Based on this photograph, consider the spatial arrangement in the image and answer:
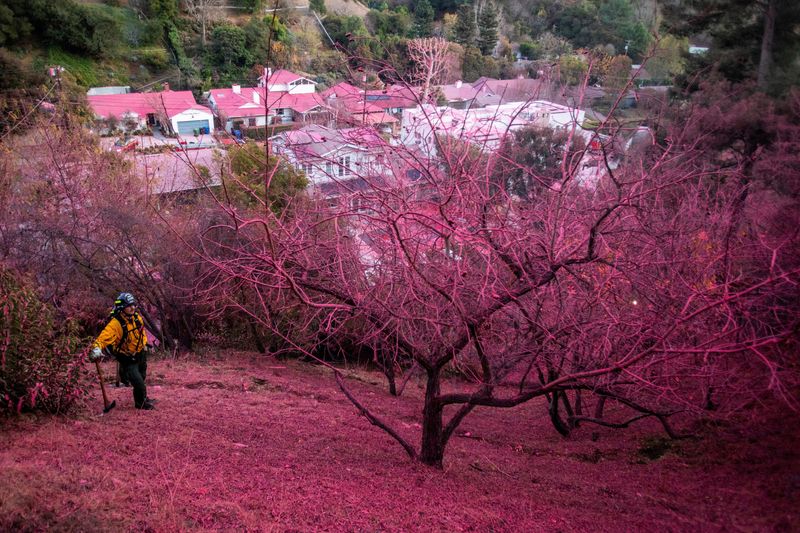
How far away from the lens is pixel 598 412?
25.0ft

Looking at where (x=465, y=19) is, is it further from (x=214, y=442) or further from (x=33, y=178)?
(x=214, y=442)

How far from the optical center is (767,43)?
1675 cm

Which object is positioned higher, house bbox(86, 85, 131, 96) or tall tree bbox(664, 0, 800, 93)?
tall tree bbox(664, 0, 800, 93)

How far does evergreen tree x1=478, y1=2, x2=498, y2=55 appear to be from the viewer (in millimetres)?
34656

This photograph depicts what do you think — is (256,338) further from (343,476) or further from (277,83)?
(343,476)

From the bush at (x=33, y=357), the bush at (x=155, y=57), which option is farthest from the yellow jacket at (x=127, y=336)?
the bush at (x=155, y=57)

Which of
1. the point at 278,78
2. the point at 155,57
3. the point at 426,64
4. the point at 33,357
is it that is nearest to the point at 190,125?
the point at 155,57

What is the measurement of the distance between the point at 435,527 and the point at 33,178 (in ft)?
44.8

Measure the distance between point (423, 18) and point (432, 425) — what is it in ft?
126

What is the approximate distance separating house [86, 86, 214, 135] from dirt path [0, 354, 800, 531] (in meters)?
21.1

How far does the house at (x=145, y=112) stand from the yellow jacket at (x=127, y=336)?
2000cm

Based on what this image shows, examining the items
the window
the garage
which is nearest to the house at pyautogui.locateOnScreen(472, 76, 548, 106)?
the window

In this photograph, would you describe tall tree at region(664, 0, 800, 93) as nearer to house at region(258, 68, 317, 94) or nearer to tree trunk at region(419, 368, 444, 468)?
house at region(258, 68, 317, 94)

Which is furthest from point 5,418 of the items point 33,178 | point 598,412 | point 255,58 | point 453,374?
point 255,58
